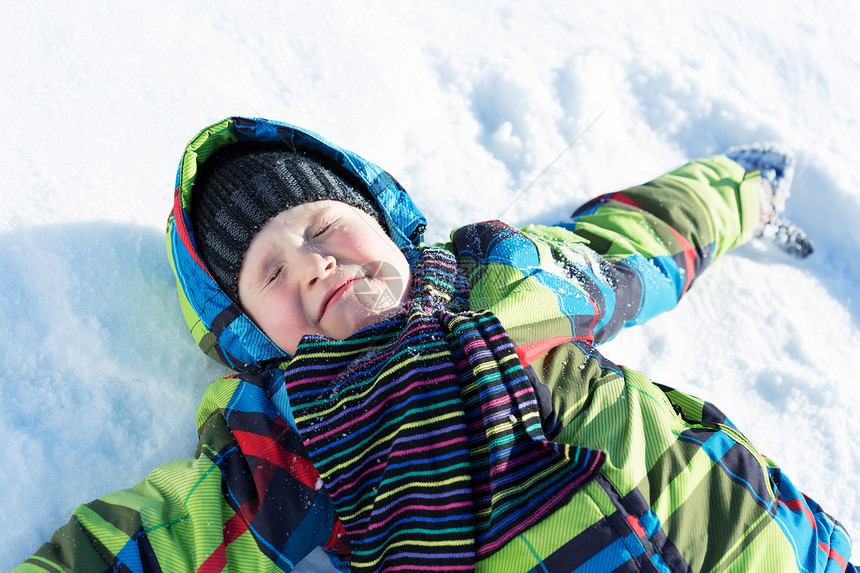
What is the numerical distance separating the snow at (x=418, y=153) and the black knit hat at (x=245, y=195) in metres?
0.20

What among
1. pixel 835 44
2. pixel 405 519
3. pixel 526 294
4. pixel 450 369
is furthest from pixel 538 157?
pixel 835 44

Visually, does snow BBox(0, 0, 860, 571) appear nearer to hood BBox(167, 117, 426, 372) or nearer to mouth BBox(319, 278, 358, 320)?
hood BBox(167, 117, 426, 372)

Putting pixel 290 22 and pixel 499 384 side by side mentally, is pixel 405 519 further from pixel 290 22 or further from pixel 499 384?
pixel 290 22

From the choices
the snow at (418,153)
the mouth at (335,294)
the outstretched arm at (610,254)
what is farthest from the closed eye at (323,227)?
the snow at (418,153)

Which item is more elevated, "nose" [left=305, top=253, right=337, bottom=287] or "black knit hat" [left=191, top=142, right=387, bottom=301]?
"black knit hat" [left=191, top=142, right=387, bottom=301]

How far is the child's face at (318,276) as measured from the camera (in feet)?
3.58

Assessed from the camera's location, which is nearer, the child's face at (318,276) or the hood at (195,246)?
the child's face at (318,276)

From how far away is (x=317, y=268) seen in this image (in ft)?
3.53

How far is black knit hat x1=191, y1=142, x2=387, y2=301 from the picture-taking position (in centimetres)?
123

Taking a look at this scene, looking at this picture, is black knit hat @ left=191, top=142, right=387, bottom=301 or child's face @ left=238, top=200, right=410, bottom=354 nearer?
child's face @ left=238, top=200, right=410, bottom=354

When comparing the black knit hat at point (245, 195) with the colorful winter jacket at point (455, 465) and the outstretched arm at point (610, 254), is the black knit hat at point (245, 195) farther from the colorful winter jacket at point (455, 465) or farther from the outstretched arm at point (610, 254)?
the outstretched arm at point (610, 254)

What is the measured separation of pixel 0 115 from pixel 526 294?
138cm

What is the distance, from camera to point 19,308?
48.8 inches

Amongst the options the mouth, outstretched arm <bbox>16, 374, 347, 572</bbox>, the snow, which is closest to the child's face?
the mouth
